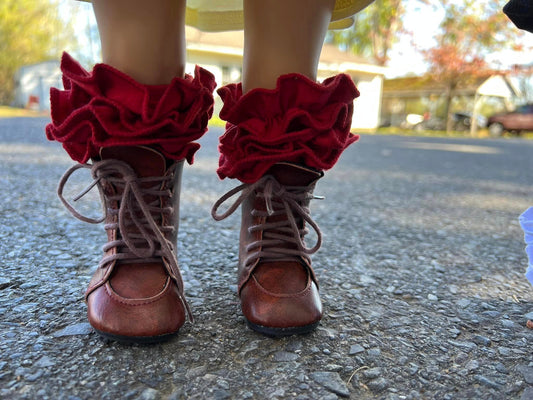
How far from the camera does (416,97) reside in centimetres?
2502

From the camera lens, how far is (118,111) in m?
0.68

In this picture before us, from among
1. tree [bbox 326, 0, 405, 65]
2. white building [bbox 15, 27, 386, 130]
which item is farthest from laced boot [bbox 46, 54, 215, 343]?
tree [bbox 326, 0, 405, 65]

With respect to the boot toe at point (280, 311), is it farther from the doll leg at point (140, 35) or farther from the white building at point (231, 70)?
the white building at point (231, 70)

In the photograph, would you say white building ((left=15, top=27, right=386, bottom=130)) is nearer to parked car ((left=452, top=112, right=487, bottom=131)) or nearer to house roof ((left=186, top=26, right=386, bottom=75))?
house roof ((left=186, top=26, right=386, bottom=75))

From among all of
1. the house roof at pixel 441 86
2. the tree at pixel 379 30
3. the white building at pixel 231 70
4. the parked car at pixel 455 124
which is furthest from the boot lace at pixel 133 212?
the house roof at pixel 441 86

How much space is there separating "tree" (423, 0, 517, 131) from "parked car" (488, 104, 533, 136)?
1632mm

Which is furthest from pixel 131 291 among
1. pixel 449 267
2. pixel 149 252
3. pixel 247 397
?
pixel 449 267

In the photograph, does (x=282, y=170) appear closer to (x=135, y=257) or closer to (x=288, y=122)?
(x=288, y=122)

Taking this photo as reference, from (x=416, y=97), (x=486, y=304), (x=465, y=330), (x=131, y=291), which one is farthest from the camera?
(x=416, y=97)

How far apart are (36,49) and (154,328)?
2658cm

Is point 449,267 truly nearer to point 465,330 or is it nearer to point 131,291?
point 465,330

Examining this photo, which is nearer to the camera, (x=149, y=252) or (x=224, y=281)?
(x=149, y=252)

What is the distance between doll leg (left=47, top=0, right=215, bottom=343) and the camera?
2.25 feet

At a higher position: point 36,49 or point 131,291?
point 36,49
